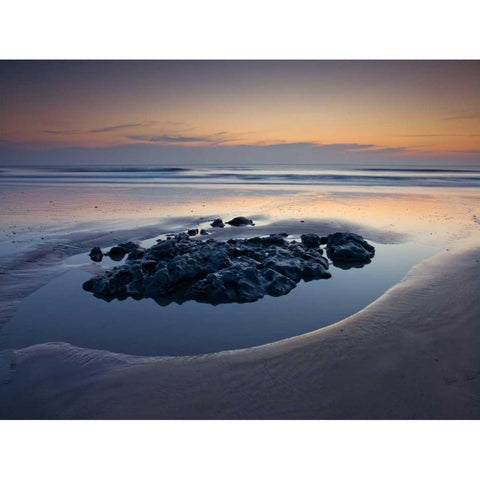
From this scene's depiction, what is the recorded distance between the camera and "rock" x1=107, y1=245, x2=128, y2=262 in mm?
6819

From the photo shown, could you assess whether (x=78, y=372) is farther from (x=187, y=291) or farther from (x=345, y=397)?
(x=345, y=397)

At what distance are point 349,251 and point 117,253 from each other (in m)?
4.53

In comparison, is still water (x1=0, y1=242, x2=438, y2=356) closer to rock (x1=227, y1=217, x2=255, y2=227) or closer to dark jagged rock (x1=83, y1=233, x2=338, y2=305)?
dark jagged rock (x1=83, y1=233, x2=338, y2=305)

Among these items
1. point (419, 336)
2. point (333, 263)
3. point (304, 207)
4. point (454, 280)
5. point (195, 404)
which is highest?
point (304, 207)

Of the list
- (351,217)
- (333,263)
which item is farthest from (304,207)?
(333,263)

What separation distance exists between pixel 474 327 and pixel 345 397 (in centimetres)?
207

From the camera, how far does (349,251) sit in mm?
6648

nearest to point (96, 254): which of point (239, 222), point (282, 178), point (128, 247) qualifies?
point (128, 247)

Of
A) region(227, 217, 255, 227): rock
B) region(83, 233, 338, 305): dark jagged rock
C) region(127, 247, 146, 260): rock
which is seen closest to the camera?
region(83, 233, 338, 305): dark jagged rock

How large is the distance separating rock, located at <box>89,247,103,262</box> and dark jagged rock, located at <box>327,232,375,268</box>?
4503mm

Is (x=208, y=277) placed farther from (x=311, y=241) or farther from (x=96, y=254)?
(x=311, y=241)

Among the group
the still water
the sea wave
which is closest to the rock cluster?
the still water

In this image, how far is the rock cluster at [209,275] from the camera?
5.05 meters

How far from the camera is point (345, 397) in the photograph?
2.90 meters
